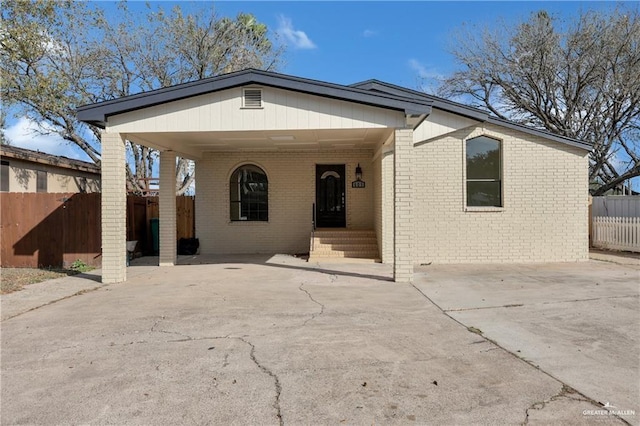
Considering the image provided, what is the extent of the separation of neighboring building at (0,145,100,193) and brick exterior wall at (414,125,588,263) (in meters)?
12.7

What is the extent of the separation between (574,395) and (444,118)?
8.49 metres

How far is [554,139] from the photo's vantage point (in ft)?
37.4

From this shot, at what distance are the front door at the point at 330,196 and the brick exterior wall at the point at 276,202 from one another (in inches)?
9.7

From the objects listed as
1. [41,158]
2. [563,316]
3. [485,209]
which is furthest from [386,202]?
[41,158]

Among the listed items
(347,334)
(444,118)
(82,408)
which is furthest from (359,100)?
(82,408)

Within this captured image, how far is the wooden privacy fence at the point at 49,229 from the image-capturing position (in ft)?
36.6

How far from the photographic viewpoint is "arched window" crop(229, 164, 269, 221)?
46.7 feet

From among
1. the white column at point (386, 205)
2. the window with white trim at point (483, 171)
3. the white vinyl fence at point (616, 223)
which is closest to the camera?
the white column at point (386, 205)

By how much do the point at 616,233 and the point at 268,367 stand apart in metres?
14.2

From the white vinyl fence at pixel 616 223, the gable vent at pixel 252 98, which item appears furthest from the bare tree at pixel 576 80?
the gable vent at pixel 252 98

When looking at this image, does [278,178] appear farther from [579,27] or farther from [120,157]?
[579,27]

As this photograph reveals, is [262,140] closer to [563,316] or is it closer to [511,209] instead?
[511,209]

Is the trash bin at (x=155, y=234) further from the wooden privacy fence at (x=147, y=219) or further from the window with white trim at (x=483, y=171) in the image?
the window with white trim at (x=483, y=171)

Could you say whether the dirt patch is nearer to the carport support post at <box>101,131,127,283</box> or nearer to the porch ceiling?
the carport support post at <box>101,131,127,283</box>
